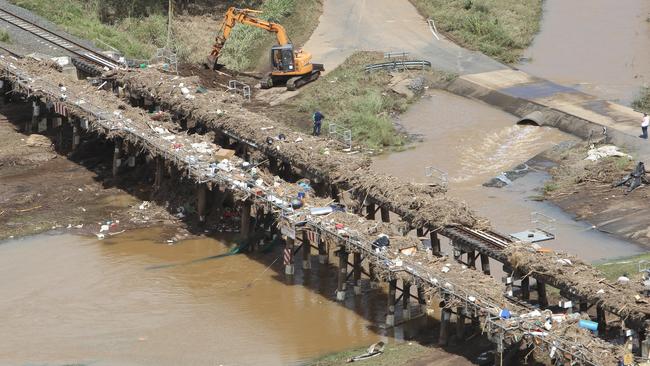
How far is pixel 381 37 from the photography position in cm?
5981

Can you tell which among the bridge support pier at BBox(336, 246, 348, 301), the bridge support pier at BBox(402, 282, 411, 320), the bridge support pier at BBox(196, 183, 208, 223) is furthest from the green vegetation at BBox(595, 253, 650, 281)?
the bridge support pier at BBox(196, 183, 208, 223)

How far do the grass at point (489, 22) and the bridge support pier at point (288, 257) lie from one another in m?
26.0

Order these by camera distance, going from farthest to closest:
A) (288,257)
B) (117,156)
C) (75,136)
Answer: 1. (75,136)
2. (117,156)
3. (288,257)

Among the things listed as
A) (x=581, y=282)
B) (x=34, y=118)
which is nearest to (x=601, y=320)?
(x=581, y=282)

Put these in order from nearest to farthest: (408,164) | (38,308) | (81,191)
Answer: (38,308) → (81,191) → (408,164)

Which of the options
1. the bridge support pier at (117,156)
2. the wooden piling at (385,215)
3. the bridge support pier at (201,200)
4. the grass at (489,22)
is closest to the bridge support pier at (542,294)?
the wooden piling at (385,215)

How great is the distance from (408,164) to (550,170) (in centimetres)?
530

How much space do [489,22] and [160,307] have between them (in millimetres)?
32359

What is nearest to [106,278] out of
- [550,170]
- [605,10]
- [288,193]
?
[288,193]

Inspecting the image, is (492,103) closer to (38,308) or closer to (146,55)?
(146,55)

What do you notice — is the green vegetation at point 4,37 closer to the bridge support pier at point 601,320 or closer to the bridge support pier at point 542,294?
the bridge support pier at point 542,294

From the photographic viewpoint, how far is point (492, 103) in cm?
5150

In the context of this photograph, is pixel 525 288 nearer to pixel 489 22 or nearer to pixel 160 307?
pixel 160 307

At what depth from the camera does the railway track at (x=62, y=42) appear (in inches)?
2009
